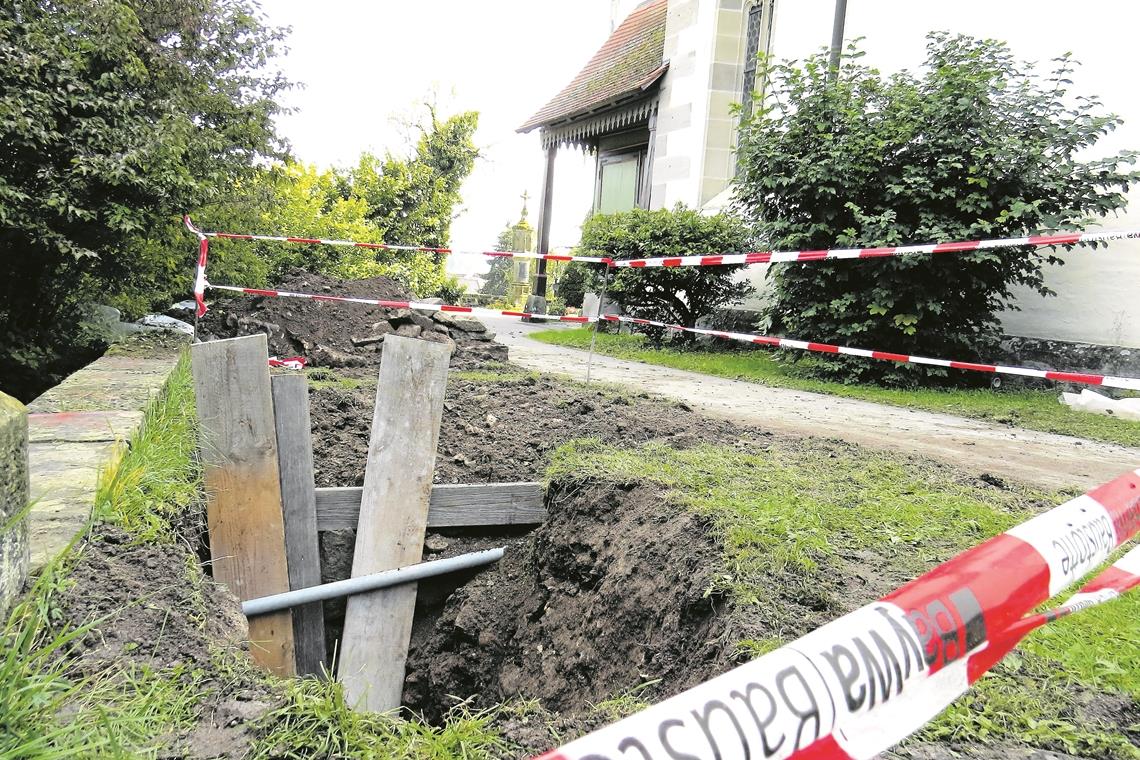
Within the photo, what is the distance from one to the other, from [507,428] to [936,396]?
14.7ft

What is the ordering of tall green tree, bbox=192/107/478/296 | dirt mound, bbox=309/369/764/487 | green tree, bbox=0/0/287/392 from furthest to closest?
tall green tree, bbox=192/107/478/296 < green tree, bbox=0/0/287/392 < dirt mound, bbox=309/369/764/487

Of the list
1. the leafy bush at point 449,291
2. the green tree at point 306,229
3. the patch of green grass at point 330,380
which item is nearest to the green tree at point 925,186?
the patch of green grass at point 330,380

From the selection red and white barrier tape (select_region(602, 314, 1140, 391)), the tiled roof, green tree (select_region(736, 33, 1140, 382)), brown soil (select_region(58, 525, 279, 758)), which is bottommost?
brown soil (select_region(58, 525, 279, 758))

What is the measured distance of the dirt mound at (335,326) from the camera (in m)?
7.28

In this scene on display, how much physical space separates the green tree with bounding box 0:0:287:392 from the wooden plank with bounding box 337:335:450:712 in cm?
299

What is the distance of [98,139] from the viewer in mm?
5363

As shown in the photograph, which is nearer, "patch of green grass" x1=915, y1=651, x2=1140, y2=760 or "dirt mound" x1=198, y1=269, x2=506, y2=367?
"patch of green grass" x1=915, y1=651, x2=1140, y2=760

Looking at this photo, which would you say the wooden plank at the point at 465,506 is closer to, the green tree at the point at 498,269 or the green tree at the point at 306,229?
the green tree at the point at 306,229

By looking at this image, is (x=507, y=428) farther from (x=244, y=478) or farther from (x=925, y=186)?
(x=925, y=186)

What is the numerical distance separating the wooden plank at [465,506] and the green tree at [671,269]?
675 centimetres

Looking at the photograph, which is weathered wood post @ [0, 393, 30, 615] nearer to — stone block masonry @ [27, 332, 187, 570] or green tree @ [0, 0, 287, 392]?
stone block masonry @ [27, 332, 187, 570]

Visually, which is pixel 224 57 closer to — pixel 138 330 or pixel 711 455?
pixel 138 330

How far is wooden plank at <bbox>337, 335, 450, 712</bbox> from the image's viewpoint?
379 cm

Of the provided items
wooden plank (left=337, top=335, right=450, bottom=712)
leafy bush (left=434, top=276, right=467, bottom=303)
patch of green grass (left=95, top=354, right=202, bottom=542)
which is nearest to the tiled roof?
leafy bush (left=434, top=276, right=467, bottom=303)
